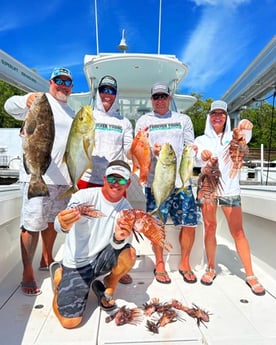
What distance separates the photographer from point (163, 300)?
8.78 feet

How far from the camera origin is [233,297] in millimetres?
2754

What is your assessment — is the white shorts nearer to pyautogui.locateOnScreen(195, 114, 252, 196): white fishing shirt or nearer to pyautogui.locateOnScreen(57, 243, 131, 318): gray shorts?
pyautogui.locateOnScreen(57, 243, 131, 318): gray shorts

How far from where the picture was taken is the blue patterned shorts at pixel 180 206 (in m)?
3.11

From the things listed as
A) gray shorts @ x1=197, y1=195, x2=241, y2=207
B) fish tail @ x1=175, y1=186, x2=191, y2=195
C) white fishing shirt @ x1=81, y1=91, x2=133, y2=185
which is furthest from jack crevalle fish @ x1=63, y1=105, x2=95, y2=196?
gray shorts @ x1=197, y1=195, x2=241, y2=207

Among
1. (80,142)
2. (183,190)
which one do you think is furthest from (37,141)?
(183,190)

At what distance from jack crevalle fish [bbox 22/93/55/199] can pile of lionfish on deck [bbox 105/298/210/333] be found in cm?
113

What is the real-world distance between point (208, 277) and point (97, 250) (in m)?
1.28

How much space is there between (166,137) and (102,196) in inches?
37.7

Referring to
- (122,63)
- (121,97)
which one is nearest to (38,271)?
(122,63)

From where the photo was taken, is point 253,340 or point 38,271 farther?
point 38,271

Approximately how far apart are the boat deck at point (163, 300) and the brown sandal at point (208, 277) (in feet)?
0.17

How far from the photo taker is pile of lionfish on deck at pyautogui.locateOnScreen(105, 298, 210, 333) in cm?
226

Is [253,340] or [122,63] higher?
[122,63]

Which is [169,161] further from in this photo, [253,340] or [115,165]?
[253,340]
